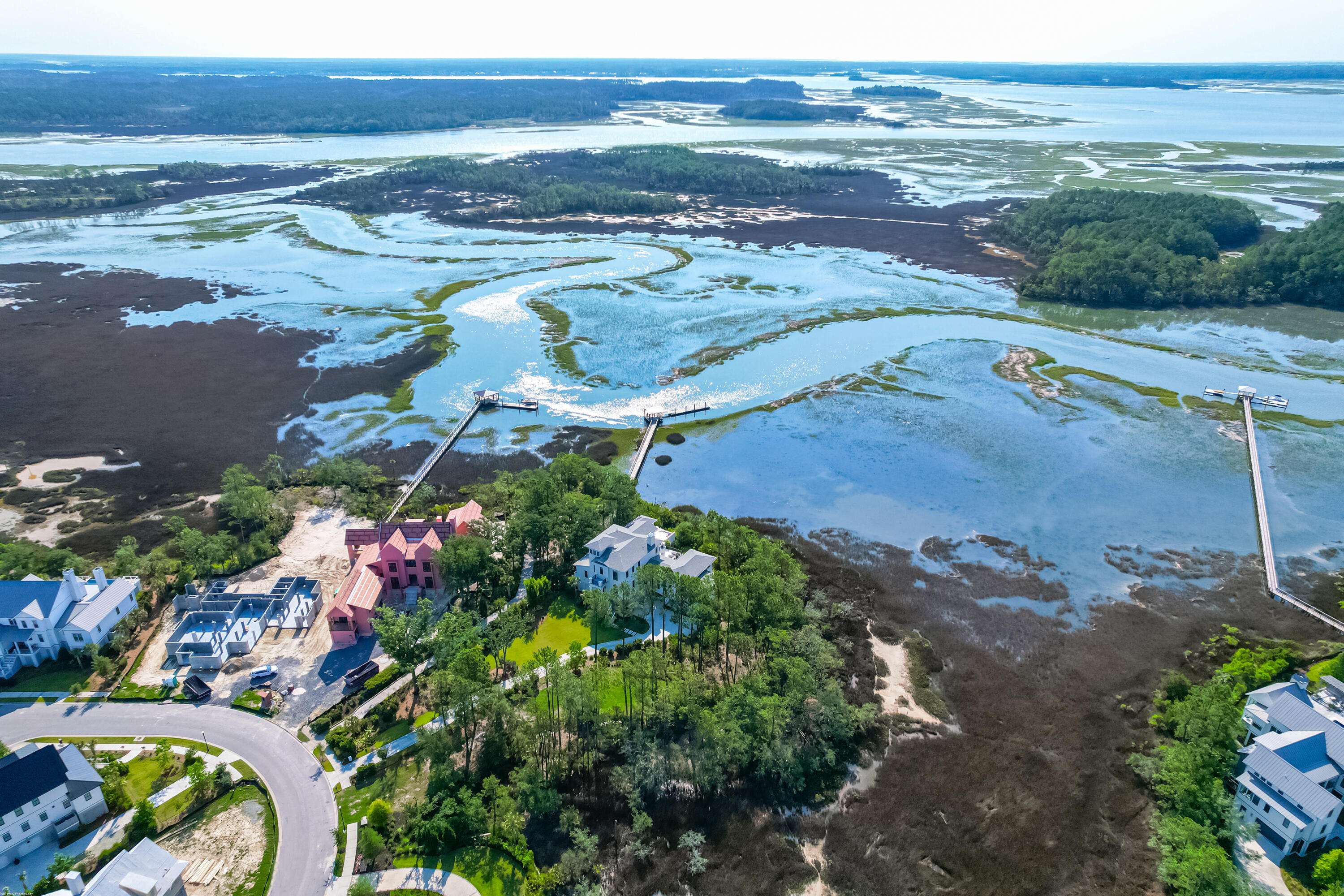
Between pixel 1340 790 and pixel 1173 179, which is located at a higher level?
pixel 1173 179

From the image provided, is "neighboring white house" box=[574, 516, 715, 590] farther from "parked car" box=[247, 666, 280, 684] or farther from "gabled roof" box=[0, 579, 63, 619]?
"gabled roof" box=[0, 579, 63, 619]

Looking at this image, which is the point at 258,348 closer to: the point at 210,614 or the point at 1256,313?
the point at 210,614

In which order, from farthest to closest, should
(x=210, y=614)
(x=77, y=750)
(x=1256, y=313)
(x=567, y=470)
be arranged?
(x=1256, y=313) < (x=567, y=470) < (x=210, y=614) < (x=77, y=750)

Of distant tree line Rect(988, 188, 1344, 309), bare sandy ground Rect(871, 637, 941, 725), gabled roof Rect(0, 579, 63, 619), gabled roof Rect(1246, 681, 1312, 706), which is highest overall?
distant tree line Rect(988, 188, 1344, 309)

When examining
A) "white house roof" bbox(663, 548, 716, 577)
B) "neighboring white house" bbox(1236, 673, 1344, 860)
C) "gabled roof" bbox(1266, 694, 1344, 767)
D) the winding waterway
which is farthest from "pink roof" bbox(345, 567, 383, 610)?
"gabled roof" bbox(1266, 694, 1344, 767)

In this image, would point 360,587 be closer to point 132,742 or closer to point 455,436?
point 132,742

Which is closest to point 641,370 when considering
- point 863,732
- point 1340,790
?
point 863,732
